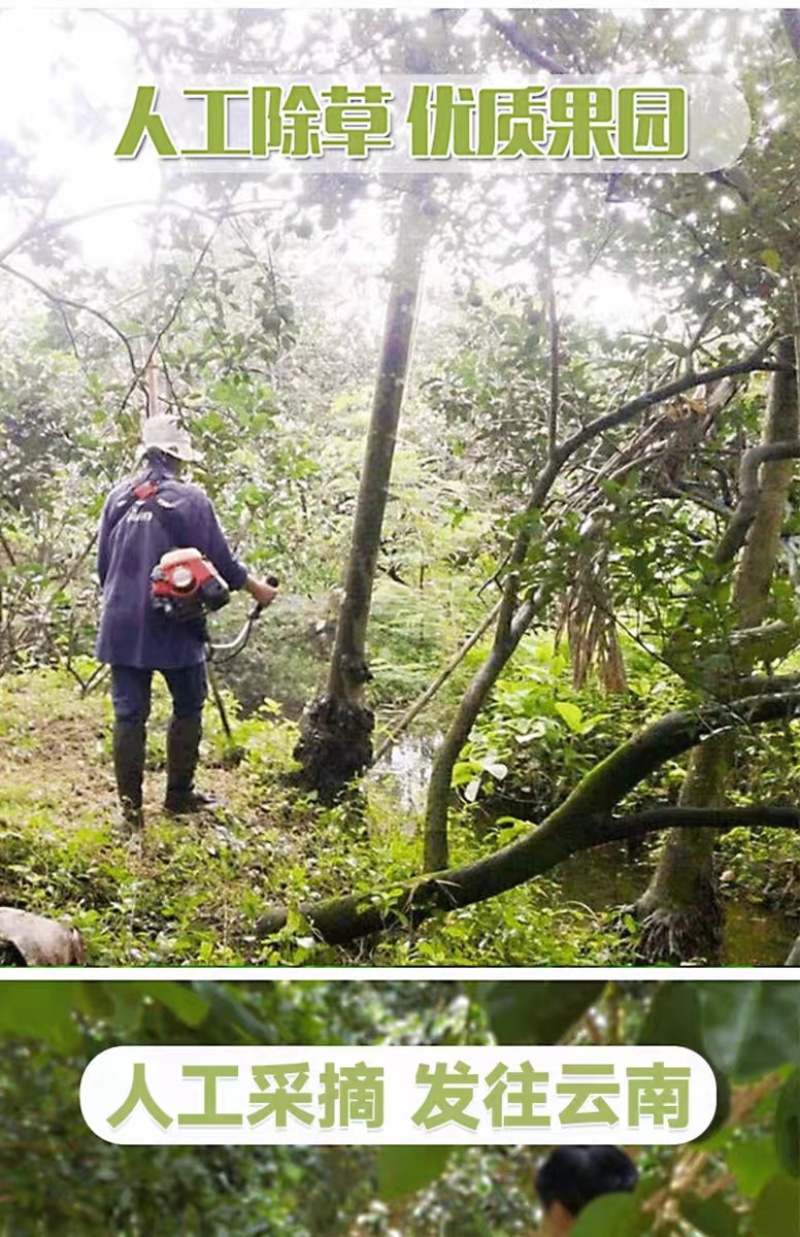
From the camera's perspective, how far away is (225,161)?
4.01 ft

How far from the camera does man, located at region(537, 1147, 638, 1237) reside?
1064 millimetres

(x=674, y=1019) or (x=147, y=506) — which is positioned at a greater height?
(x=147, y=506)

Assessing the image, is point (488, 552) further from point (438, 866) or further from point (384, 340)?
point (438, 866)

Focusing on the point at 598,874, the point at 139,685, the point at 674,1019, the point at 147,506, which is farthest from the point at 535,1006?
the point at 147,506

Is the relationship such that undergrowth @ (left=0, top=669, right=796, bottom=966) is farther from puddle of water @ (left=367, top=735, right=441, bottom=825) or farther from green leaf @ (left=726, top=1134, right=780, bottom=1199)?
green leaf @ (left=726, top=1134, right=780, bottom=1199)

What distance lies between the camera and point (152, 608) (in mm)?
1311

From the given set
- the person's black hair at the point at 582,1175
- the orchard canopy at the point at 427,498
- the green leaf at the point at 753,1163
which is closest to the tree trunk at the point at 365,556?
the orchard canopy at the point at 427,498

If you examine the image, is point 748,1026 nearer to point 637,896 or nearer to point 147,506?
point 637,896

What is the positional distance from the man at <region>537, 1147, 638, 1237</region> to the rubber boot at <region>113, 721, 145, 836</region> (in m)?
0.58

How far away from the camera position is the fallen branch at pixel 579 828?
1289mm

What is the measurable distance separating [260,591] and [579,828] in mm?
467

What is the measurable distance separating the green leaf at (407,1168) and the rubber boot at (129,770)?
47 centimetres

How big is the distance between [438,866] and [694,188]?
2.70 ft

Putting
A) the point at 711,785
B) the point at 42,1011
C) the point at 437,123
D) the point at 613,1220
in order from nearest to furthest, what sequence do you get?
the point at 613,1220 → the point at 42,1011 → the point at 437,123 → the point at 711,785
